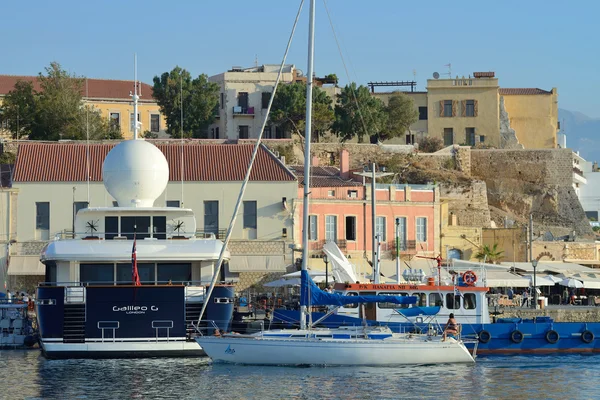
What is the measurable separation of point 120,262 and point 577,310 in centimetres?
2024

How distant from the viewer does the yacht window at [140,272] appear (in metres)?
38.6

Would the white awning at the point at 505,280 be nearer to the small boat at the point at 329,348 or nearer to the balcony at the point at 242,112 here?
the small boat at the point at 329,348

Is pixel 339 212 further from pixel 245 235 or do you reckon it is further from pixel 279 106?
pixel 279 106

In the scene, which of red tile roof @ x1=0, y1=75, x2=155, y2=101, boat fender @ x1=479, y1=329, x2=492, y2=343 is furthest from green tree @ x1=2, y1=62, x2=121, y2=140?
boat fender @ x1=479, y1=329, x2=492, y2=343

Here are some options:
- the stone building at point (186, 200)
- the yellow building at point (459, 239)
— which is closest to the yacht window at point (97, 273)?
the stone building at point (186, 200)

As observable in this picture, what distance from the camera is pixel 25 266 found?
53469 mm

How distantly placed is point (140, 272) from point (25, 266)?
16.4m

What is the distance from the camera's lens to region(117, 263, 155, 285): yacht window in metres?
38.6

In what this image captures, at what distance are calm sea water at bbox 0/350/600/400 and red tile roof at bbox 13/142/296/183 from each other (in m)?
18.7

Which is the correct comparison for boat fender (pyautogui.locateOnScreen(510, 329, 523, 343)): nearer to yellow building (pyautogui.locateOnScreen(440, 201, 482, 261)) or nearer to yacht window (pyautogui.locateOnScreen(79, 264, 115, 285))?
yacht window (pyautogui.locateOnScreen(79, 264, 115, 285))

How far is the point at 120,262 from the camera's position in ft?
126

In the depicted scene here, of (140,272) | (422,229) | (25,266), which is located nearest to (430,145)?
(422,229)

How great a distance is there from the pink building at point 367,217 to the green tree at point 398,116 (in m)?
23.6

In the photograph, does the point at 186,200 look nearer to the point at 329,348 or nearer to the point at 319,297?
the point at 319,297
